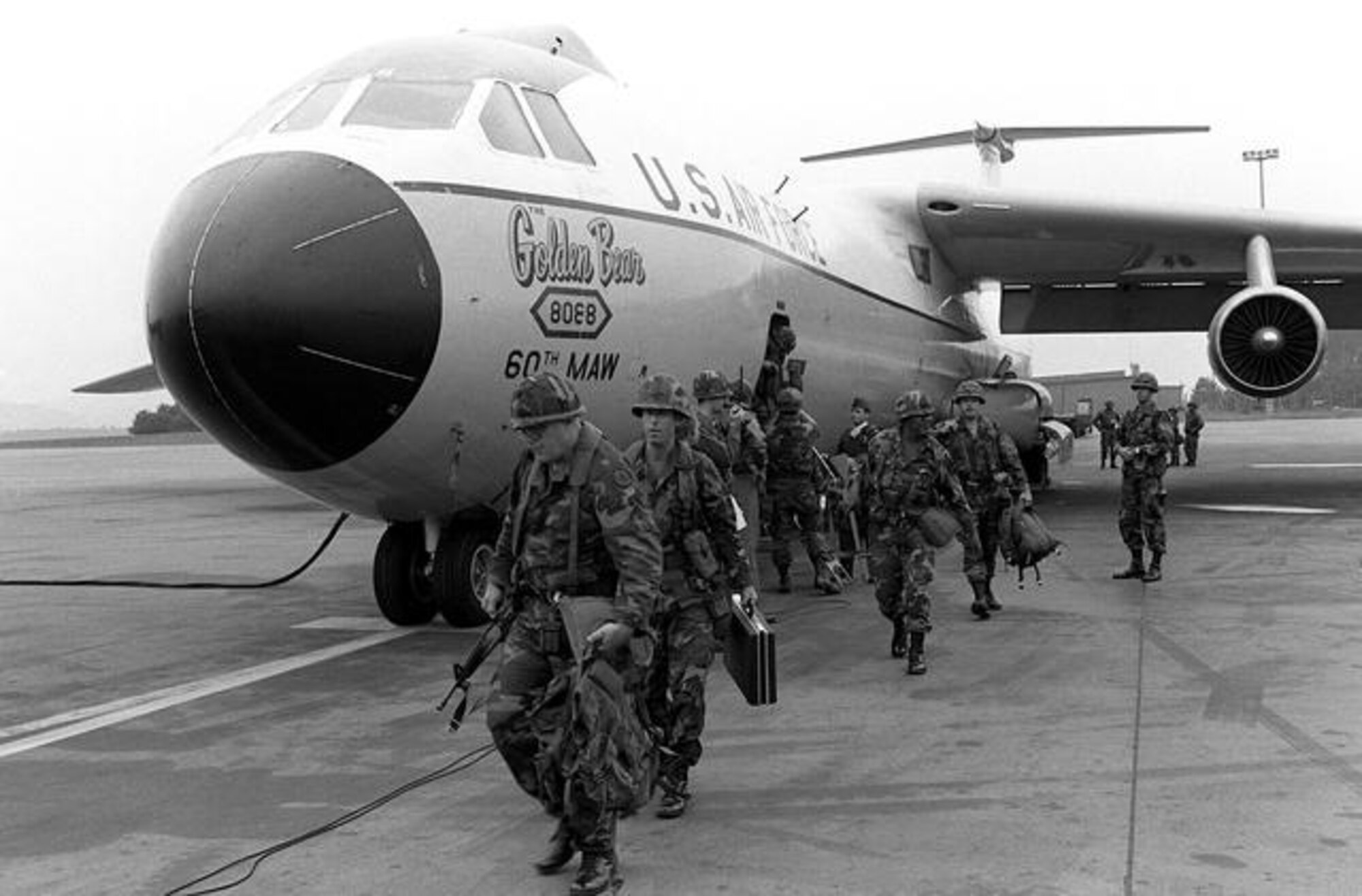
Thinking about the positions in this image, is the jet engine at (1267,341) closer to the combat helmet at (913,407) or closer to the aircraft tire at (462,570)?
the combat helmet at (913,407)

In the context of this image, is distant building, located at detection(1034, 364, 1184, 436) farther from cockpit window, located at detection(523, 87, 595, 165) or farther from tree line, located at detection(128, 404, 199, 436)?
tree line, located at detection(128, 404, 199, 436)

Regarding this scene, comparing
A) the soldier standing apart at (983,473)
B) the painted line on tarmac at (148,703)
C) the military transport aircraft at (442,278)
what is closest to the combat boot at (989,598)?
the soldier standing apart at (983,473)

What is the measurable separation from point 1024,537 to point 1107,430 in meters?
23.0

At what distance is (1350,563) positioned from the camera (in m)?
11.1

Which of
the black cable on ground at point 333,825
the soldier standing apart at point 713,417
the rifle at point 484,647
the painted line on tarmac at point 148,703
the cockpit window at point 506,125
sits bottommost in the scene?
the black cable on ground at point 333,825

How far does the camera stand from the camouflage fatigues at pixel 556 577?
161 inches

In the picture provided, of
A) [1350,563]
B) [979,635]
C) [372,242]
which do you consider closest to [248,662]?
[372,242]

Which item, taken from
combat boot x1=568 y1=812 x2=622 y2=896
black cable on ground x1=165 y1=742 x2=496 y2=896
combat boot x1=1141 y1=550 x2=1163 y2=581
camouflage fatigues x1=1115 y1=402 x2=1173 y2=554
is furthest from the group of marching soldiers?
combat boot x1=1141 y1=550 x2=1163 y2=581

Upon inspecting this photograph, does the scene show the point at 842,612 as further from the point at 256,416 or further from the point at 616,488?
the point at 616,488

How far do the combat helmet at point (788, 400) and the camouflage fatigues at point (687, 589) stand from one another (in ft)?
17.1

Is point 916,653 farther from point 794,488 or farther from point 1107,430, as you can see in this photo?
point 1107,430

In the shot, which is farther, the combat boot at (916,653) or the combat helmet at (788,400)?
the combat helmet at (788,400)

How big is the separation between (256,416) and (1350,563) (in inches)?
351

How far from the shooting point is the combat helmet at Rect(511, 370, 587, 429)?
13.6 ft
